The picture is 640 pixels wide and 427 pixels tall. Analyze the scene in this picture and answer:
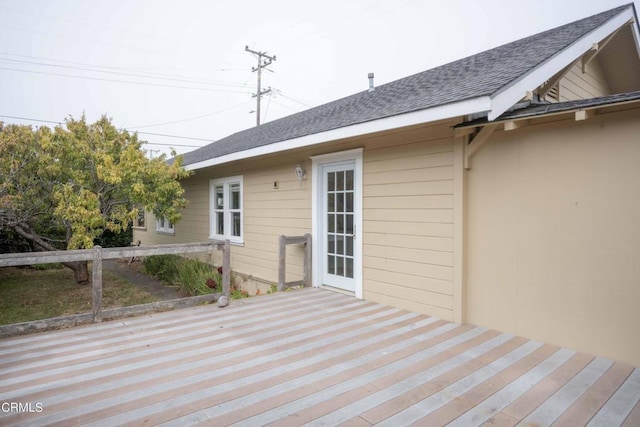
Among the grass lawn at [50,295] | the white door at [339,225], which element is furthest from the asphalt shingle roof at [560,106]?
the grass lawn at [50,295]

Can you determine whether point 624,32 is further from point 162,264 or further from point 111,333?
point 162,264

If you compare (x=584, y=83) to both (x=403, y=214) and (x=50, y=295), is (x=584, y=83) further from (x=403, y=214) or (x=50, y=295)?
(x=50, y=295)

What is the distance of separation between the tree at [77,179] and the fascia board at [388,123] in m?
2.15

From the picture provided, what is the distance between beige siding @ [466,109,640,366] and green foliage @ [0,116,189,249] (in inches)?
228

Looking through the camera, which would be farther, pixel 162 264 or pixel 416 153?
pixel 162 264

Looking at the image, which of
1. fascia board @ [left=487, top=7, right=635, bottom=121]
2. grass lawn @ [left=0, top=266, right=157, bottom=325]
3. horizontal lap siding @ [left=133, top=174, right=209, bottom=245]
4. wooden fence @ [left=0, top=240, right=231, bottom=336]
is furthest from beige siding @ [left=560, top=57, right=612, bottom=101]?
grass lawn @ [left=0, top=266, right=157, bottom=325]

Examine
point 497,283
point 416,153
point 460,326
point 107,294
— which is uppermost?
point 416,153

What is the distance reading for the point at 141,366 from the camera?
2801 millimetres

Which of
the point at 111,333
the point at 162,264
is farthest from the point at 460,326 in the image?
the point at 162,264

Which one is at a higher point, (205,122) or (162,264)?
(205,122)

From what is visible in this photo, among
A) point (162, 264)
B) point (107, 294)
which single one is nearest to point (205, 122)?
point (162, 264)

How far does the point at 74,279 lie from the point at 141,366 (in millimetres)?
7149

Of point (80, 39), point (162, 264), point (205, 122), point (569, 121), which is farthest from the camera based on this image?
point (205, 122)

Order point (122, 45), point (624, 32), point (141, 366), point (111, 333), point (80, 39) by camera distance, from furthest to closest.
Answer: point (122, 45) → point (80, 39) → point (624, 32) → point (111, 333) → point (141, 366)
